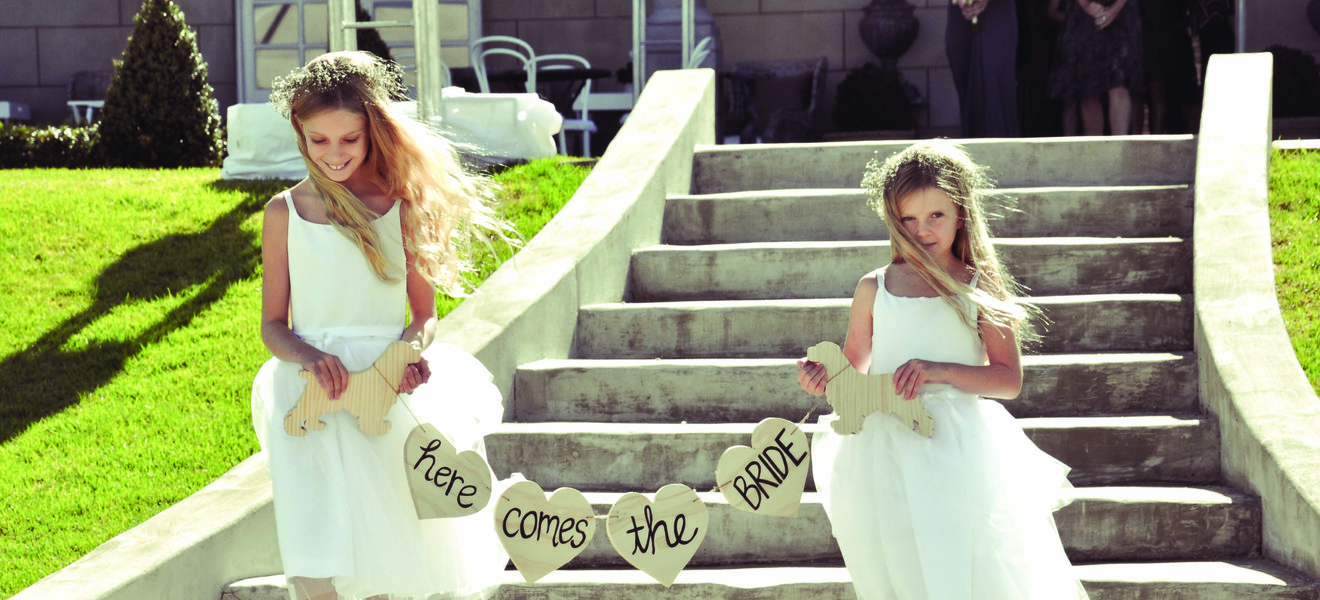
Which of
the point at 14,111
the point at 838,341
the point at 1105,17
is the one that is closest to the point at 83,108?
the point at 14,111

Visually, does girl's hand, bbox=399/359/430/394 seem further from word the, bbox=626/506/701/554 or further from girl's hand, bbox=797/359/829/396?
girl's hand, bbox=797/359/829/396

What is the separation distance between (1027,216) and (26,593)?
413 centimetres

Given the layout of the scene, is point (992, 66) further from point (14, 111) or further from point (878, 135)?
point (14, 111)

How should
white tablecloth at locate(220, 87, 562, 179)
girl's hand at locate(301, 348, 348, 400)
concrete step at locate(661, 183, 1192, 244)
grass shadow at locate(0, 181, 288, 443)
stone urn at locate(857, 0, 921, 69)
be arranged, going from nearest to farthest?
girl's hand at locate(301, 348, 348, 400) → grass shadow at locate(0, 181, 288, 443) → concrete step at locate(661, 183, 1192, 244) → white tablecloth at locate(220, 87, 562, 179) → stone urn at locate(857, 0, 921, 69)

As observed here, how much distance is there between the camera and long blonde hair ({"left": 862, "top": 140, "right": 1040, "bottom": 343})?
2916mm

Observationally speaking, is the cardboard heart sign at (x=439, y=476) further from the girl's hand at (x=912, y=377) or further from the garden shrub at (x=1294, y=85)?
the garden shrub at (x=1294, y=85)

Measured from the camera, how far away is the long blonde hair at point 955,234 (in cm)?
292

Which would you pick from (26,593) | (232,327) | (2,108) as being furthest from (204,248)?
(2,108)

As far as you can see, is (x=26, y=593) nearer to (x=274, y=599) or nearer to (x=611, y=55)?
(x=274, y=599)

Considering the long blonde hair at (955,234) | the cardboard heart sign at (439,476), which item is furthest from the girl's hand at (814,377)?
the cardboard heart sign at (439,476)

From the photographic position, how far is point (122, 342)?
5461mm

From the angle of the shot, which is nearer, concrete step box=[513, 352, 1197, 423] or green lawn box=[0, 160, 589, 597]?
green lawn box=[0, 160, 589, 597]

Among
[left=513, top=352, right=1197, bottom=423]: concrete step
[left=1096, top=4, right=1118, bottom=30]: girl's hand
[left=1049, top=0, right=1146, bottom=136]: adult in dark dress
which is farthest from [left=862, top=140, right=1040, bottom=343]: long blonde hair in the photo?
[left=1096, top=4, right=1118, bottom=30]: girl's hand

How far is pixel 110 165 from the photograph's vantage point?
31.8 feet
